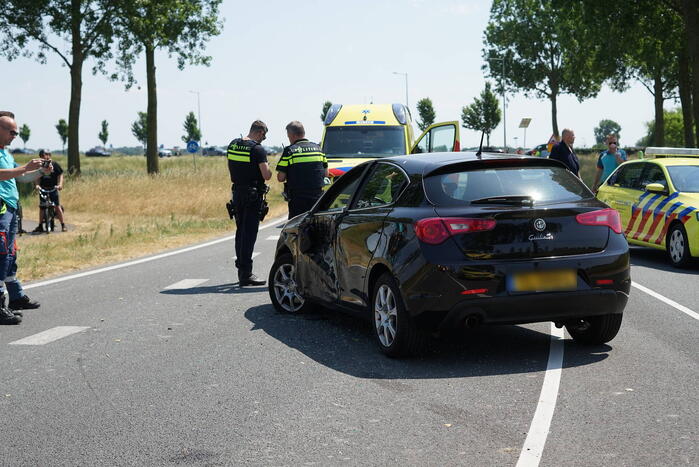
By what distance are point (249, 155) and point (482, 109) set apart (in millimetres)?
80806

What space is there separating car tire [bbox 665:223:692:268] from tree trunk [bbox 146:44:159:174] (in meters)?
28.9

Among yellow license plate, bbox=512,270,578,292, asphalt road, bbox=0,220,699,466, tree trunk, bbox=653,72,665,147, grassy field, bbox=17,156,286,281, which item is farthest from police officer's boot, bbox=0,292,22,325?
tree trunk, bbox=653,72,665,147

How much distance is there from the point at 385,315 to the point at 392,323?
0.38ft

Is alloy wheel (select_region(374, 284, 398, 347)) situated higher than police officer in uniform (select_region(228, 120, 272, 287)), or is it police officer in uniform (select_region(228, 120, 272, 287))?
police officer in uniform (select_region(228, 120, 272, 287))

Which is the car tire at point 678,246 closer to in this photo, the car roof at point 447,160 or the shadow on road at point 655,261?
the shadow on road at point 655,261

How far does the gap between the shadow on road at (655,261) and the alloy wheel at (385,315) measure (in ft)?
22.6

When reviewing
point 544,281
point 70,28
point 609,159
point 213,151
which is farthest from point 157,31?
point 213,151

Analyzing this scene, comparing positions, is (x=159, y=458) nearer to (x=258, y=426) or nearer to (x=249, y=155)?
(x=258, y=426)

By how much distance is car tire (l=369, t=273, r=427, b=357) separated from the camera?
258 inches

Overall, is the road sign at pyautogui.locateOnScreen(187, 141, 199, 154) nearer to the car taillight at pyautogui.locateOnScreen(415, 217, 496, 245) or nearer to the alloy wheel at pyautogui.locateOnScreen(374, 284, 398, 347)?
the alloy wheel at pyautogui.locateOnScreen(374, 284, 398, 347)

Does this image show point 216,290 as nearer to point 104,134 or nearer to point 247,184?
point 247,184

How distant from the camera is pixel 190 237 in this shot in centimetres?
1972

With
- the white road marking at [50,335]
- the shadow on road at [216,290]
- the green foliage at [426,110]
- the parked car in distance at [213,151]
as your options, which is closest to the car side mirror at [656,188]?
the shadow on road at [216,290]

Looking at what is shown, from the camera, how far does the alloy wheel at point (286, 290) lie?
892 centimetres
